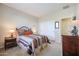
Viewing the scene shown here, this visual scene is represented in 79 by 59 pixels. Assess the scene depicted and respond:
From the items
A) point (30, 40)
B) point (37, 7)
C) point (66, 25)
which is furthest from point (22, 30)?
point (66, 25)

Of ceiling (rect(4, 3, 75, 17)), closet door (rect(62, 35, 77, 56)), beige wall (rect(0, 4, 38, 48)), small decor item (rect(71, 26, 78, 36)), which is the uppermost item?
ceiling (rect(4, 3, 75, 17))

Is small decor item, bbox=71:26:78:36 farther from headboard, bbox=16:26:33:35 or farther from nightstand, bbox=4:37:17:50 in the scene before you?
nightstand, bbox=4:37:17:50

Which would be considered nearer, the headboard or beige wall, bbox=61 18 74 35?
beige wall, bbox=61 18 74 35

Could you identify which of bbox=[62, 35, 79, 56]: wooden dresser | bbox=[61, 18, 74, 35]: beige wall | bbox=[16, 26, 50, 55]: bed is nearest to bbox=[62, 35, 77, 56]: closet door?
bbox=[62, 35, 79, 56]: wooden dresser

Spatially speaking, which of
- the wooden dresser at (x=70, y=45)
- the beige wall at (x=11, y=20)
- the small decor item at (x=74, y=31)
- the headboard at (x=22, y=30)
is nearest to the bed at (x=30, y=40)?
the headboard at (x=22, y=30)

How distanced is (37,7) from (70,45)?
111 centimetres

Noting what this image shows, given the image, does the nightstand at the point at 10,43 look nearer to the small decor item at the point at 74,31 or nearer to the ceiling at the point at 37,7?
the ceiling at the point at 37,7

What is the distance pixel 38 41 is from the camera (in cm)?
200

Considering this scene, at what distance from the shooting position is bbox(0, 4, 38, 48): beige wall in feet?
6.39

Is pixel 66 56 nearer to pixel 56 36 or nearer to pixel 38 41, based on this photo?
pixel 56 36

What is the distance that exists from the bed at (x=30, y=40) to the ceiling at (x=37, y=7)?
40 centimetres

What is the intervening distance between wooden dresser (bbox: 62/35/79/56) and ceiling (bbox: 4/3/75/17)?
0.65 meters

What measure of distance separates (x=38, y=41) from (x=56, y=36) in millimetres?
411

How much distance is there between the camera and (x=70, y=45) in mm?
2008
